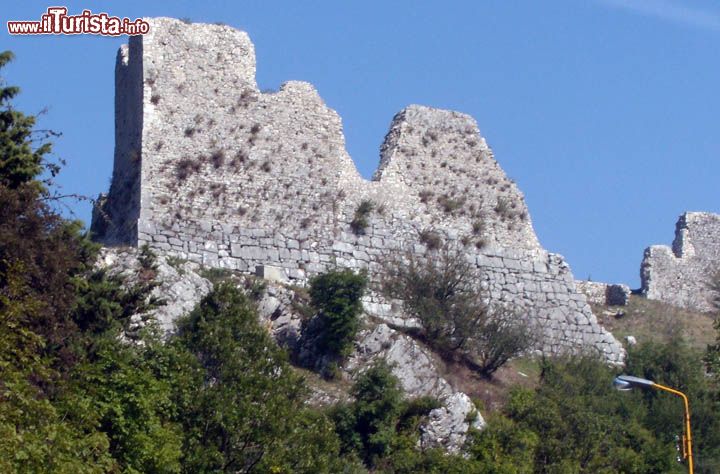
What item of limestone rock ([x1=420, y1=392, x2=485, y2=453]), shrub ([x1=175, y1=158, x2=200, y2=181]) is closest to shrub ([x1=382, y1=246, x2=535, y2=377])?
limestone rock ([x1=420, y1=392, x2=485, y2=453])

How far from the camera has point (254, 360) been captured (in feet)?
106

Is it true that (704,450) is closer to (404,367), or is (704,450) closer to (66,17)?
(404,367)

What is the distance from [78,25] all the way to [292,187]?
559 cm

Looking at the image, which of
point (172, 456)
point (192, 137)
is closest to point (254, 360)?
point (172, 456)

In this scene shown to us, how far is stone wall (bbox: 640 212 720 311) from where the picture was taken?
49000mm

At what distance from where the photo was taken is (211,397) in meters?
30.9

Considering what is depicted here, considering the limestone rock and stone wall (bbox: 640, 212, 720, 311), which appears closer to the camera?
the limestone rock

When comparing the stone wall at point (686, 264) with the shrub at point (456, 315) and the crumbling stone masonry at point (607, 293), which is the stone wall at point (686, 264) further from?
the shrub at point (456, 315)

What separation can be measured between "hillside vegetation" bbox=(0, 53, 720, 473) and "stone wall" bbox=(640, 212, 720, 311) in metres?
10.5

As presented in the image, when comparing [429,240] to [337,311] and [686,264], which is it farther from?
[686,264]

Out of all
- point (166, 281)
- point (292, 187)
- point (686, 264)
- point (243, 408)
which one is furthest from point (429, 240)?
point (686, 264)

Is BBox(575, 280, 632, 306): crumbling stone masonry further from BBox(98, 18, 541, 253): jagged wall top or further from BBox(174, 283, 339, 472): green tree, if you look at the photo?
BBox(174, 283, 339, 472): green tree

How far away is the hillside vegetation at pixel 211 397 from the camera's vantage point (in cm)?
2639

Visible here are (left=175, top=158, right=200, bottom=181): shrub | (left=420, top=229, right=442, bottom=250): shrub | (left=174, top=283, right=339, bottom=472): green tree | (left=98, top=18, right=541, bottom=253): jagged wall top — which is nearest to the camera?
(left=174, top=283, right=339, bottom=472): green tree
